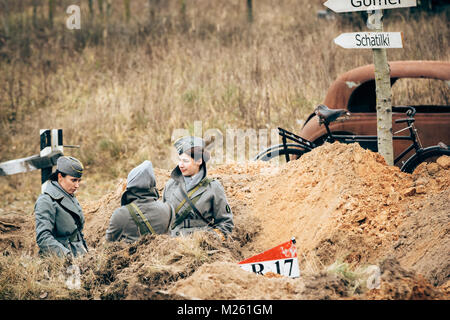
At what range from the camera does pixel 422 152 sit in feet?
22.1

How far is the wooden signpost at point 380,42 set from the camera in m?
5.80

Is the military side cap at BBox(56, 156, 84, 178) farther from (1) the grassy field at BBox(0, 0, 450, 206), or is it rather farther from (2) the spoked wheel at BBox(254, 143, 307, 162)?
(1) the grassy field at BBox(0, 0, 450, 206)

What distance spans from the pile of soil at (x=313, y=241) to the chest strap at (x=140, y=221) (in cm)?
10

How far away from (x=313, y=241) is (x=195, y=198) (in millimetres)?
1176

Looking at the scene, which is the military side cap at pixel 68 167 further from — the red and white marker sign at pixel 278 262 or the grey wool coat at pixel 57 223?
the red and white marker sign at pixel 278 262

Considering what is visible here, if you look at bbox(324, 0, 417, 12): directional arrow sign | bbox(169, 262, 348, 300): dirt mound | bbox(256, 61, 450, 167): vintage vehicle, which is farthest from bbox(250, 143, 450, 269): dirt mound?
bbox(324, 0, 417, 12): directional arrow sign

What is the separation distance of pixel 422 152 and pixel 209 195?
3.10 m

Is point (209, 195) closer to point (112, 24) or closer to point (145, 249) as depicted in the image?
point (145, 249)

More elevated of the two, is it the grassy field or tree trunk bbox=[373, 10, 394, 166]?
the grassy field

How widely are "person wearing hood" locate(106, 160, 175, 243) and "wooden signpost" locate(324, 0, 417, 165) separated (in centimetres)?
266

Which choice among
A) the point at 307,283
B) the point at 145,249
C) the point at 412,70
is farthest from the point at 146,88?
the point at 307,283

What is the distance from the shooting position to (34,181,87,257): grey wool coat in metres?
4.80

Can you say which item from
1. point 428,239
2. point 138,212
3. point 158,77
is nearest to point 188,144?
point 138,212

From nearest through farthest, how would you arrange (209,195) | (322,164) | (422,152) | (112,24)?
(209,195) < (322,164) < (422,152) < (112,24)
